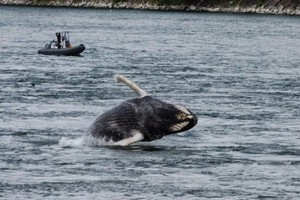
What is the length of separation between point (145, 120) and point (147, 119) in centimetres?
7

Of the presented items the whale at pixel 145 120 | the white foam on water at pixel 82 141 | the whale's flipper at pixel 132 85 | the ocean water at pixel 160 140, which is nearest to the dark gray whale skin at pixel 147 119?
the whale at pixel 145 120

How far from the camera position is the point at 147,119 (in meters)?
35.8

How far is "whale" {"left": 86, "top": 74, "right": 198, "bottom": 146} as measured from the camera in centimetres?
3575

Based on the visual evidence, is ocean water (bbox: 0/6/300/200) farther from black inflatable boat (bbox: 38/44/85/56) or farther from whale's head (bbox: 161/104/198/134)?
black inflatable boat (bbox: 38/44/85/56)

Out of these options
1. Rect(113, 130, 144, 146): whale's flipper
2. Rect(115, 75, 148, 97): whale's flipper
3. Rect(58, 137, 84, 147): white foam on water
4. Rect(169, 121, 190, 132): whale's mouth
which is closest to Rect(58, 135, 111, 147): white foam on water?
Rect(58, 137, 84, 147): white foam on water

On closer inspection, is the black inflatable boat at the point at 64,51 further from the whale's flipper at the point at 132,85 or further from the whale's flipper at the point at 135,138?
the whale's flipper at the point at 135,138

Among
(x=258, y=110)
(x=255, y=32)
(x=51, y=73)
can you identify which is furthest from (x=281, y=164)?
(x=255, y=32)

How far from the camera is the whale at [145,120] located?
35750 millimetres

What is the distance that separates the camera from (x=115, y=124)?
3606 cm

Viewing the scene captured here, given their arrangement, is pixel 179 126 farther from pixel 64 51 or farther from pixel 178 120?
pixel 64 51

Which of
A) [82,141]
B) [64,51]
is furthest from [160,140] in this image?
[64,51]

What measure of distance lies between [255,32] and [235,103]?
104m

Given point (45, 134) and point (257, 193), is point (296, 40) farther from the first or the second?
point (257, 193)

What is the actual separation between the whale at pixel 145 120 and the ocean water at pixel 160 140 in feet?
1.97
